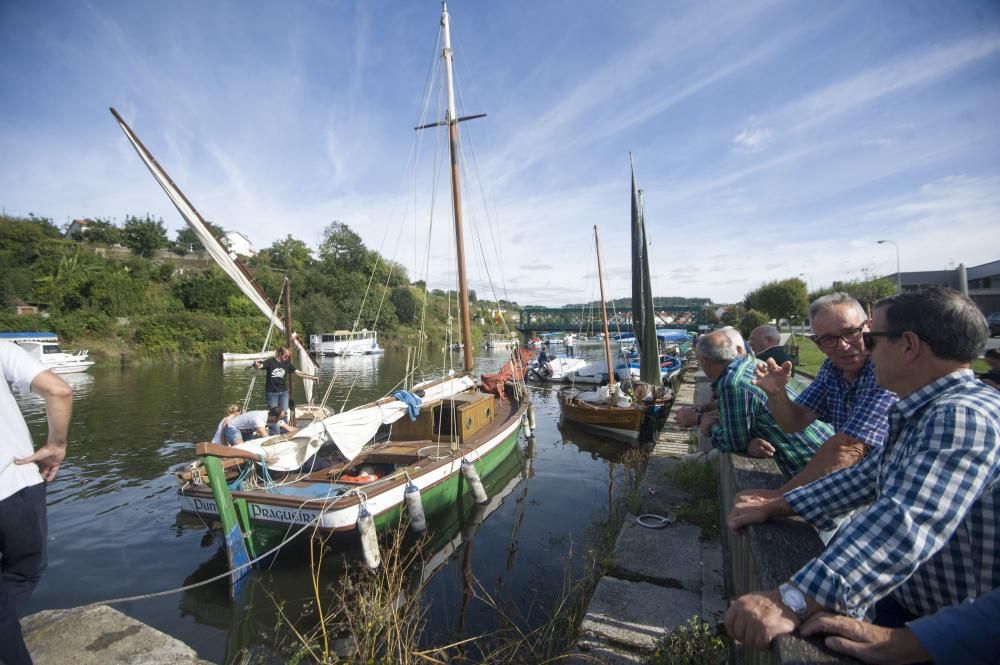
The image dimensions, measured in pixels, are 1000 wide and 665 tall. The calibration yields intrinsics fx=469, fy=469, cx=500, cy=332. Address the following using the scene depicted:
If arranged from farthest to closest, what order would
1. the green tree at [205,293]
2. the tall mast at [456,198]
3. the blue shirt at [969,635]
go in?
the green tree at [205,293] < the tall mast at [456,198] < the blue shirt at [969,635]

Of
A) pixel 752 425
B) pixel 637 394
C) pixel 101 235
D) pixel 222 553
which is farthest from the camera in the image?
pixel 101 235

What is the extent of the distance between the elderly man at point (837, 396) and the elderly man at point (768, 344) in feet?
6.44

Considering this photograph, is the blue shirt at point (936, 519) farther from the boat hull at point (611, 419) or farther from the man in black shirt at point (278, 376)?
the boat hull at point (611, 419)

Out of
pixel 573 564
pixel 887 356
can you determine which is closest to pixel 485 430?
pixel 573 564

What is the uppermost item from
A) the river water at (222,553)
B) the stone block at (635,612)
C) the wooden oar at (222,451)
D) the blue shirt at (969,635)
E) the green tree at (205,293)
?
the green tree at (205,293)

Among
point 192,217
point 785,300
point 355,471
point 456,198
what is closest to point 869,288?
point 785,300

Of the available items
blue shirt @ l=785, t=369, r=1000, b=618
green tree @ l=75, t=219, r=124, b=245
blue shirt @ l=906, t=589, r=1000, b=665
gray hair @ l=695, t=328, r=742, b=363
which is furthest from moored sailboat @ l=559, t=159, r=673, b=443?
green tree @ l=75, t=219, r=124, b=245

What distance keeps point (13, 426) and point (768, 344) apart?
6.13m

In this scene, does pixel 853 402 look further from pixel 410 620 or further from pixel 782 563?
pixel 410 620

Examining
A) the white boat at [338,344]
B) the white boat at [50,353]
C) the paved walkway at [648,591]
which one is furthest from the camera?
the white boat at [338,344]

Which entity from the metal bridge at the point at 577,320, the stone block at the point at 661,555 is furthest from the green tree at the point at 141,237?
the stone block at the point at 661,555

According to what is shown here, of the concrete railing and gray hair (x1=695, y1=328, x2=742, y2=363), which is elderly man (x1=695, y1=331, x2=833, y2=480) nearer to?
gray hair (x1=695, y1=328, x2=742, y2=363)

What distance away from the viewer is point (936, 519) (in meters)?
1.19

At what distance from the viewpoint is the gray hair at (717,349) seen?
3123mm
